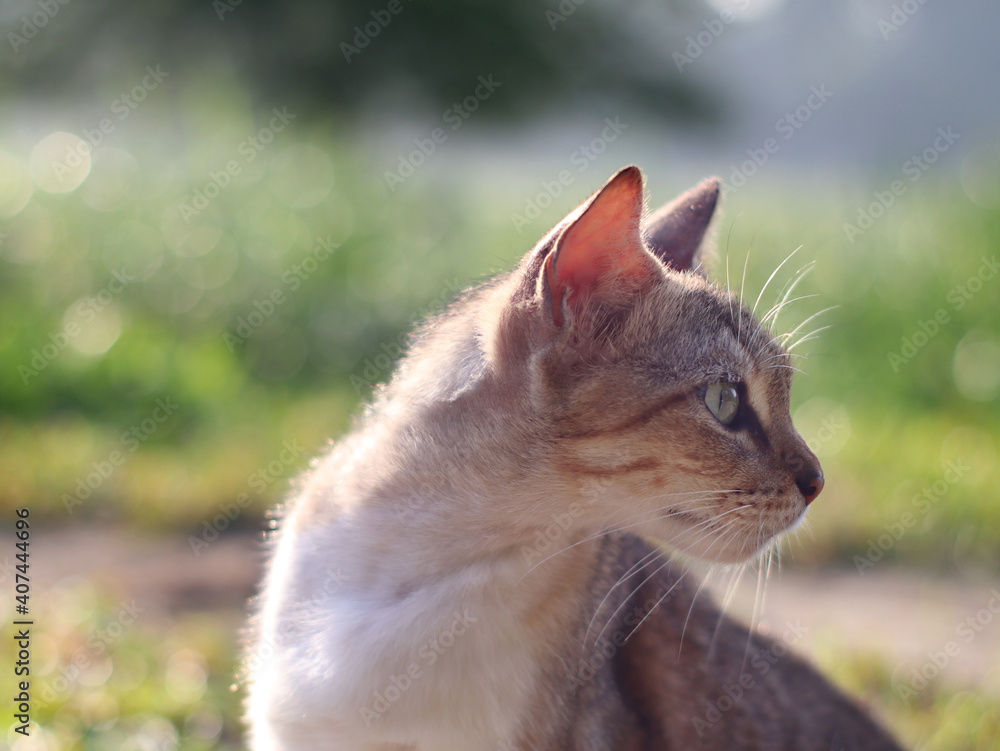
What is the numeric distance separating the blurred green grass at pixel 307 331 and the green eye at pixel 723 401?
2096 mm

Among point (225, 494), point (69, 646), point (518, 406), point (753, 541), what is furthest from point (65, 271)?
point (753, 541)

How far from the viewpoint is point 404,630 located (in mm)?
1921

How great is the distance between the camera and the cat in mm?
1876

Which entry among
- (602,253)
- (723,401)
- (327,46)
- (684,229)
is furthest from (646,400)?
(327,46)

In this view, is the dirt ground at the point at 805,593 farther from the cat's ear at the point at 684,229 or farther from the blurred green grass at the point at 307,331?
the cat's ear at the point at 684,229

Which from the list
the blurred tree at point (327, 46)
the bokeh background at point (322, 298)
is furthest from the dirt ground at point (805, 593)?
the blurred tree at point (327, 46)

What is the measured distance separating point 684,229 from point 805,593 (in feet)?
6.87

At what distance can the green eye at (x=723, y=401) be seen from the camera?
6.41 ft

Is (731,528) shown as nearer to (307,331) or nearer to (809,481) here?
(809,481)

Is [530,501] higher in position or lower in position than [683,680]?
higher

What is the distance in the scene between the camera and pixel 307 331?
17.4ft

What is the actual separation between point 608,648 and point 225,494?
7.87 ft

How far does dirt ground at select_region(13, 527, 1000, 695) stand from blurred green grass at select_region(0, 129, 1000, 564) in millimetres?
160

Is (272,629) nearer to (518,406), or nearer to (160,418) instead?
(518,406)
